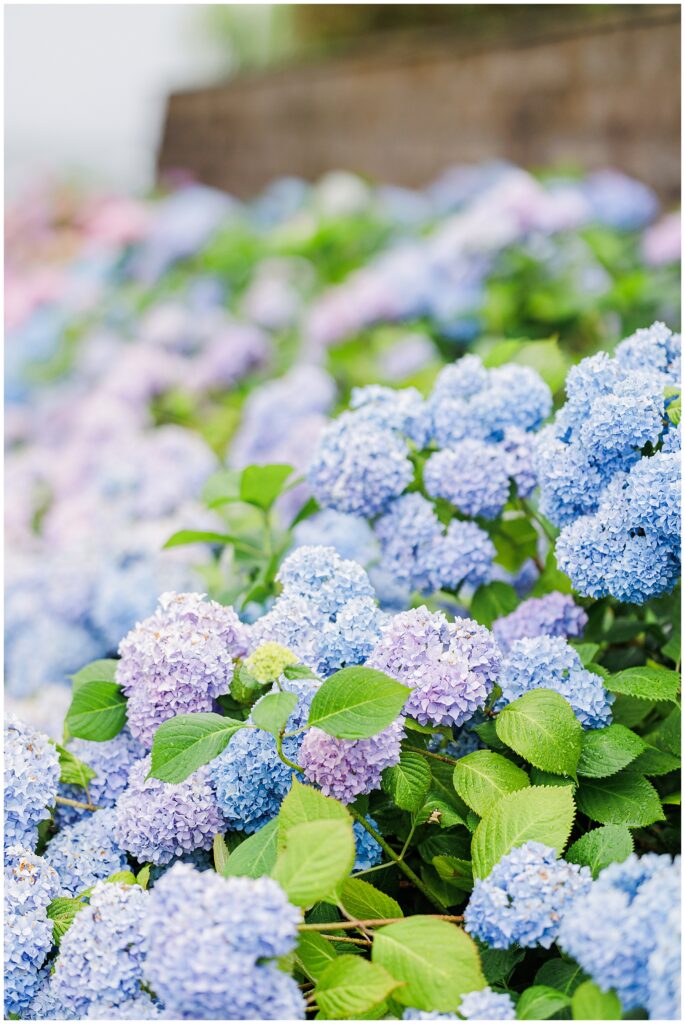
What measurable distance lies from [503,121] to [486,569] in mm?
3069

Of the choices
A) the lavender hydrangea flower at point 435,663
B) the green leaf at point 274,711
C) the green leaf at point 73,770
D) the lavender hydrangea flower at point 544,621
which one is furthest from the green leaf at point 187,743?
the lavender hydrangea flower at point 544,621

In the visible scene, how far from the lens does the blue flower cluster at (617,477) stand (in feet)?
3.00

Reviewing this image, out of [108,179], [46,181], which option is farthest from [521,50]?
[108,179]

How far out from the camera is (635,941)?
641mm

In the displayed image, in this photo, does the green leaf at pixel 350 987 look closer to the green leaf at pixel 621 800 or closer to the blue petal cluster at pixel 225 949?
the blue petal cluster at pixel 225 949

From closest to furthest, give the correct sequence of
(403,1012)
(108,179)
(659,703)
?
(403,1012) → (659,703) → (108,179)

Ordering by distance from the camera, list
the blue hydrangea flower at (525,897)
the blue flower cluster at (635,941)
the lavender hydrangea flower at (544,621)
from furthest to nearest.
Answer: the lavender hydrangea flower at (544,621)
the blue hydrangea flower at (525,897)
the blue flower cluster at (635,941)

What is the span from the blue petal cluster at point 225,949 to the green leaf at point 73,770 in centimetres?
40

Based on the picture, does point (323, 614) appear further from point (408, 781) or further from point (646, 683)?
point (646, 683)

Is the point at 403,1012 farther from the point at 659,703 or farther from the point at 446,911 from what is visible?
the point at 659,703

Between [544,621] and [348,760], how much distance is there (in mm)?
350

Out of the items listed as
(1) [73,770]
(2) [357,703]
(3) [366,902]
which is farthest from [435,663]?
(1) [73,770]

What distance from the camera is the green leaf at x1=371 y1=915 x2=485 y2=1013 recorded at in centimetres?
70

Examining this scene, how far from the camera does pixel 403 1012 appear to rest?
76cm
